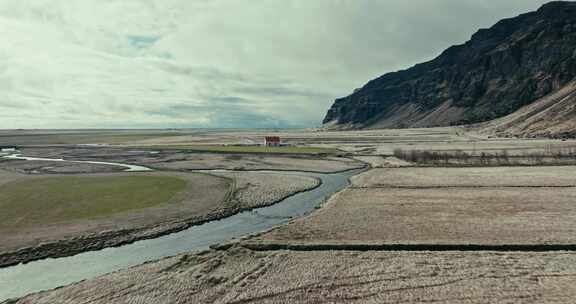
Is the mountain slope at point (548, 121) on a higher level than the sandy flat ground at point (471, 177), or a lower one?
higher

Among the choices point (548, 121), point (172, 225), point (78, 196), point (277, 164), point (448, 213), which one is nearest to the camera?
point (172, 225)

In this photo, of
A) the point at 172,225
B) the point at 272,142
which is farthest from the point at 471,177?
the point at 272,142

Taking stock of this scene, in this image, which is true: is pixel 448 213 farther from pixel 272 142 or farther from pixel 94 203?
pixel 272 142

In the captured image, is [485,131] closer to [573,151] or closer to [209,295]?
[573,151]

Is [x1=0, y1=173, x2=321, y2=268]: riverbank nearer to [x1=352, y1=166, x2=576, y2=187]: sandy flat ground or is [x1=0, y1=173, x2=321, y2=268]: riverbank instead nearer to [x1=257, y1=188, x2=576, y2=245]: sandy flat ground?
[x1=257, y1=188, x2=576, y2=245]: sandy flat ground

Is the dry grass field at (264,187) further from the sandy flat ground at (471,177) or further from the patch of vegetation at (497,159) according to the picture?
the patch of vegetation at (497,159)

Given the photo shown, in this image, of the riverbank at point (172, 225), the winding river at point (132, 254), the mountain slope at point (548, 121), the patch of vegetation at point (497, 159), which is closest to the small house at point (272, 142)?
the patch of vegetation at point (497, 159)

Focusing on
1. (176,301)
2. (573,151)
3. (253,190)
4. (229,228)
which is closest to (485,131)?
(573,151)

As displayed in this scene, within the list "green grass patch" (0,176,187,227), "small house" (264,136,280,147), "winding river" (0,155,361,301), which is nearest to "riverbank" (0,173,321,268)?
"winding river" (0,155,361,301)
